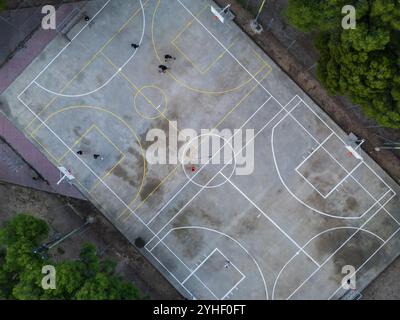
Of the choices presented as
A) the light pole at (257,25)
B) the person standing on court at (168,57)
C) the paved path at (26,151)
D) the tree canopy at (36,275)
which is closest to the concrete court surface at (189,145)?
the person standing on court at (168,57)

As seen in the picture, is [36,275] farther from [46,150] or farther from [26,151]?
[26,151]

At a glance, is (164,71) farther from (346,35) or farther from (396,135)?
(396,135)

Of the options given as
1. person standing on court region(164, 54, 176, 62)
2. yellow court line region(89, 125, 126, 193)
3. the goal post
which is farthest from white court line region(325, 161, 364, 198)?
yellow court line region(89, 125, 126, 193)

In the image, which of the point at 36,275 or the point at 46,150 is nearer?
the point at 36,275

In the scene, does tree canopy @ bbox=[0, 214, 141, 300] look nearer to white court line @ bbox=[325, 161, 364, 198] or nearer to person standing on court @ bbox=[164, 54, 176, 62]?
person standing on court @ bbox=[164, 54, 176, 62]

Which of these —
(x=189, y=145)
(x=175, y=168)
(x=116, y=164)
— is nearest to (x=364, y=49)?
(x=189, y=145)
